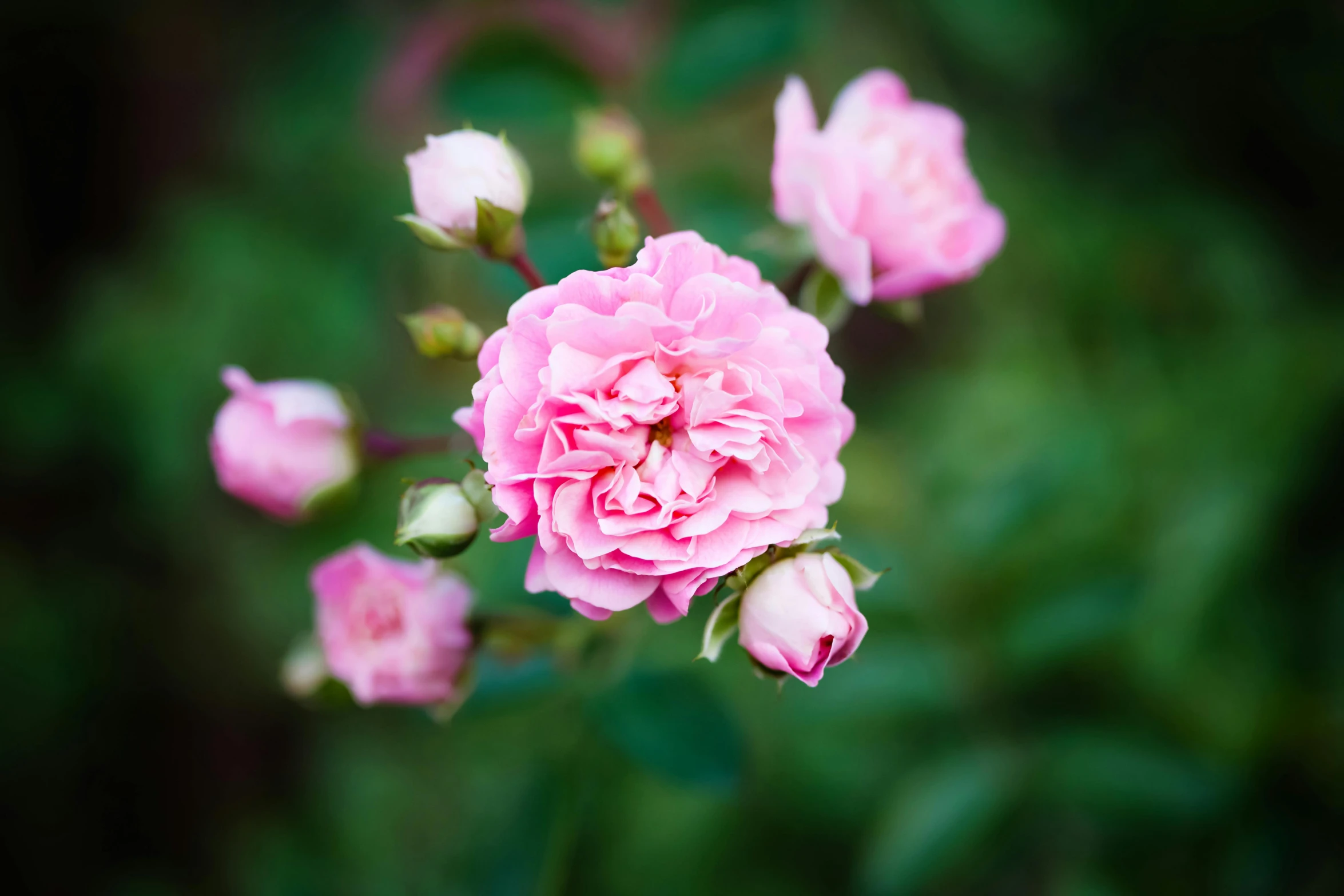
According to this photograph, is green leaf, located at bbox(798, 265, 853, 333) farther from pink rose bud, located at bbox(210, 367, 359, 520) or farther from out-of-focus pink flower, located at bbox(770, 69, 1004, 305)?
pink rose bud, located at bbox(210, 367, 359, 520)

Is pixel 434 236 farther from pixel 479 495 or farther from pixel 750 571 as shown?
pixel 750 571

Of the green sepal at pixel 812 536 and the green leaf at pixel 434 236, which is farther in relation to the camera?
the green leaf at pixel 434 236

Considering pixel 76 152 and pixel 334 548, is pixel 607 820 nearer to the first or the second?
pixel 334 548

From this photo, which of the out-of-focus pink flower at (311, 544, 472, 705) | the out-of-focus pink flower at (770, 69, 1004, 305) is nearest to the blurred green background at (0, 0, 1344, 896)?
the out-of-focus pink flower at (311, 544, 472, 705)

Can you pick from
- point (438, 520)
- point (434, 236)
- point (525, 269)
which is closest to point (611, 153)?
point (525, 269)

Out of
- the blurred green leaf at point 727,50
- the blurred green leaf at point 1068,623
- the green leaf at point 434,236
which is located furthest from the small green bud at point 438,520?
the blurred green leaf at point 1068,623

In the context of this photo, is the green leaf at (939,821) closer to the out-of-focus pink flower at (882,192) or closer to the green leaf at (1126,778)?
the green leaf at (1126,778)
